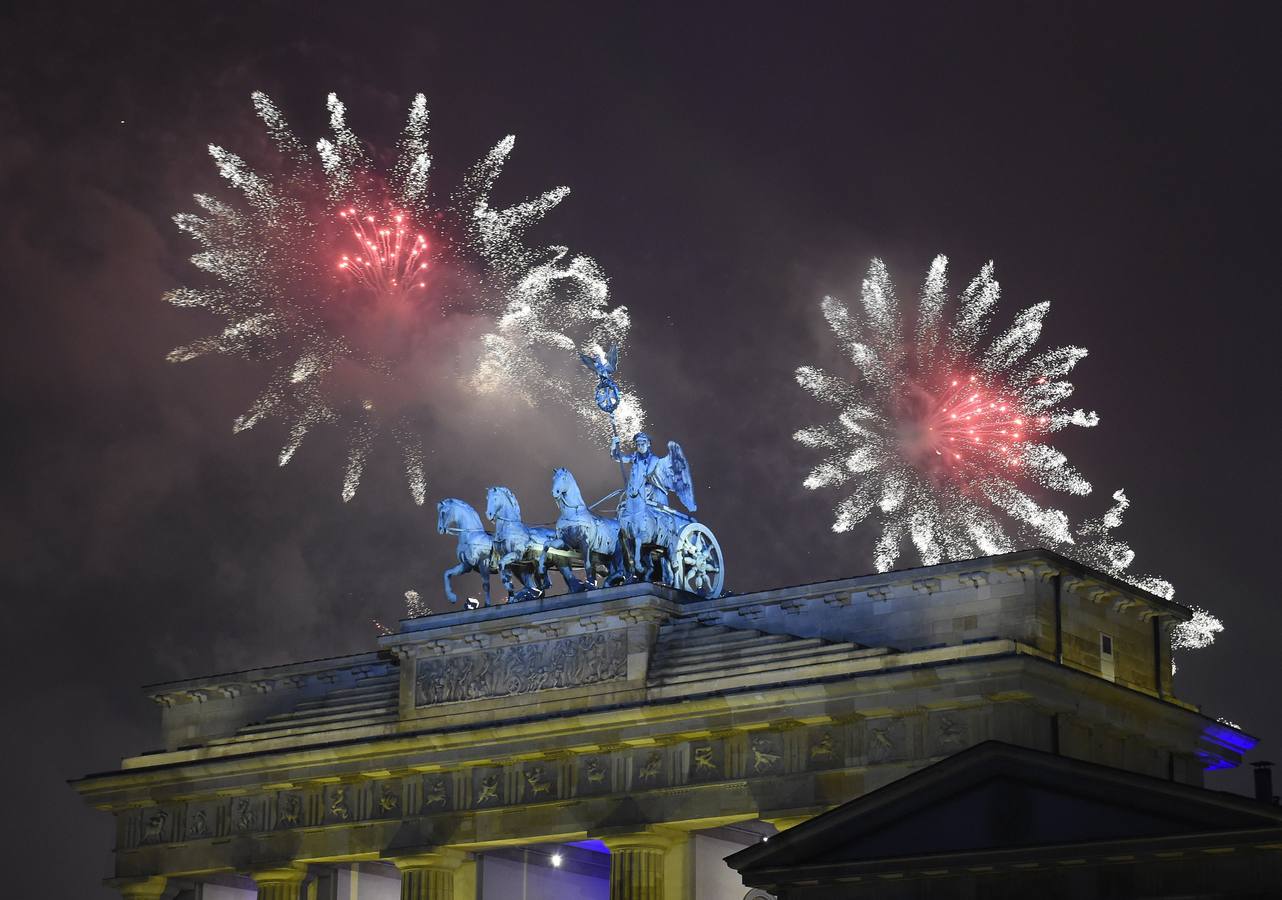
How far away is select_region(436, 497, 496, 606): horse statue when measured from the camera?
54656 mm

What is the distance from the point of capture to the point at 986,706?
45125 mm

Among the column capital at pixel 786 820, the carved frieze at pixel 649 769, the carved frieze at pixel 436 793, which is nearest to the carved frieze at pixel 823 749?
the column capital at pixel 786 820

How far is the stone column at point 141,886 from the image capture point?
192ft

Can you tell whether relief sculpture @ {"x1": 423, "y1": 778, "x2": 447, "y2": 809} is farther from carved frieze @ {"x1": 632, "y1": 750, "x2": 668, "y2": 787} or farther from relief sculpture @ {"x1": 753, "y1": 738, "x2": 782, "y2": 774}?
relief sculpture @ {"x1": 753, "y1": 738, "x2": 782, "y2": 774}

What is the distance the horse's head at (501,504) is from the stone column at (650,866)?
874 cm

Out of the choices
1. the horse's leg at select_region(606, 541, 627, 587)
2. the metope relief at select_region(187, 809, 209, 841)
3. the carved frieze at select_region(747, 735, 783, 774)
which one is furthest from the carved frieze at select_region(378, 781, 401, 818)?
the carved frieze at select_region(747, 735, 783, 774)

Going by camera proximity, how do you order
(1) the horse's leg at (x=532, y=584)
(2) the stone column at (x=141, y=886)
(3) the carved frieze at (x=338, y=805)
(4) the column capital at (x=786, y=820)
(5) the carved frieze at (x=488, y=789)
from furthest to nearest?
(2) the stone column at (x=141, y=886) < (3) the carved frieze at (x=338, y=805) < (1) the horse's leg at (x=532, y=584) < (5) the carved frieze at (x=488, y=789) < (4) the column capital at (x=786, y=820)

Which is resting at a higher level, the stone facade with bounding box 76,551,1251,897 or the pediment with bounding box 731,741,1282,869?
the stone facade with bounding box 76,551,1251,897

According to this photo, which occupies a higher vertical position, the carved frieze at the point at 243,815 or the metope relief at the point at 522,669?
A: the metope relief at the point at 522,669

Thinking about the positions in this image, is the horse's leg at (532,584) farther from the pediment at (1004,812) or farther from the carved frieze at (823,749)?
the pediment at (1004,812)

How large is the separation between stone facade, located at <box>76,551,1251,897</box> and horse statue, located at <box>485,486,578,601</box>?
1.15 meters

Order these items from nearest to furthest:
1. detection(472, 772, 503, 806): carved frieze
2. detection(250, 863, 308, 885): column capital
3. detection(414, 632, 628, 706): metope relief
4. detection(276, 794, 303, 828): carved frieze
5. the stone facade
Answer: the stone facade, detection(414, 632, 628, 706): metope relief, detection(472, 772, 503, 806): carved frieze, detection(250, 863, 308, 885): column capital, detection(276, 794, 303, 828): carved frieze

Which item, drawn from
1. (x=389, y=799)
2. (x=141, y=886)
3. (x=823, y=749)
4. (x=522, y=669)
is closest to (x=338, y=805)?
(x=389, y=799)

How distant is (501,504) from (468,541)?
1.34m
